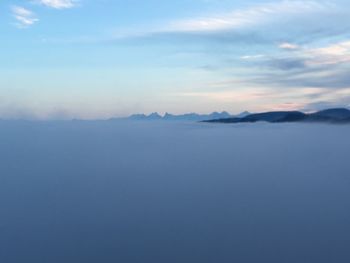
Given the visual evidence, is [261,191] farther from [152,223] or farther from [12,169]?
[12,169]

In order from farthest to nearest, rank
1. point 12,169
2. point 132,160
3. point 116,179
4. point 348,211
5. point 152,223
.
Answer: point 132,160, point 12,169, point 116,179, point 348,211, point 152,223

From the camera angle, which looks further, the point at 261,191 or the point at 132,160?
the point at 132,160

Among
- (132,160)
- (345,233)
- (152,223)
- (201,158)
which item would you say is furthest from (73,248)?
(201,158)

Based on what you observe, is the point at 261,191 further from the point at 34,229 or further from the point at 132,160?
the point at 132,160

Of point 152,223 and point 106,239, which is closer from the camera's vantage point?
point 106,239

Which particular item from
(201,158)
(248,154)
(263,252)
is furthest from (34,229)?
(248,154)

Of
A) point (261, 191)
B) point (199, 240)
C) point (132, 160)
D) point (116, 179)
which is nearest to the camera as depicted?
point (199, 240)

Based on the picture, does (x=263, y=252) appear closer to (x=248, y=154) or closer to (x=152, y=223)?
(x=152, y=223)

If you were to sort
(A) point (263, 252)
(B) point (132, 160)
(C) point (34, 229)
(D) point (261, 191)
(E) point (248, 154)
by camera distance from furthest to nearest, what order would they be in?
(E) point (248, 154) < (B) point (132, 160) < (D) point (261, 191) < (C) point (34, 229) < (A) point (263, 252)

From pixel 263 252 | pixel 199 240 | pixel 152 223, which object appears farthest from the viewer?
pixel 152 223
